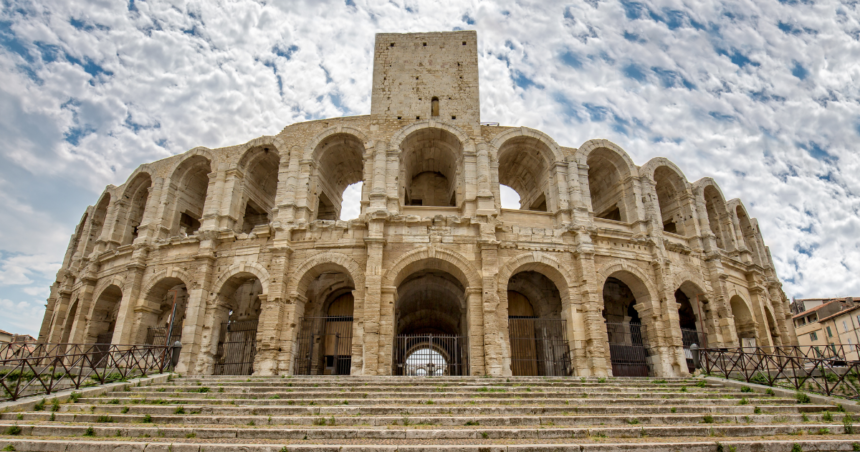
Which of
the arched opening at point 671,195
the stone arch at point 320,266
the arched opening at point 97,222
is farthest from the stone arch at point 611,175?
the arched opening at point 97,222

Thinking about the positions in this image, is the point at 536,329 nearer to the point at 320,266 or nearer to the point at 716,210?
the point at 320,266

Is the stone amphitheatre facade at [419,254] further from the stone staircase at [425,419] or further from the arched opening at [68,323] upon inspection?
the stone staircase at [425,419]

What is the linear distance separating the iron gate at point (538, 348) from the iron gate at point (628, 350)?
172 centimetres

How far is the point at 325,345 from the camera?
1700 centimetres

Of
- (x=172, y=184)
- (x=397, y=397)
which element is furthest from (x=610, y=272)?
(x=172, y=184)

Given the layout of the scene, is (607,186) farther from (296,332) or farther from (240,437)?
(240,437)

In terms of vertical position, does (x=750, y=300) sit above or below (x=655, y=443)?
above

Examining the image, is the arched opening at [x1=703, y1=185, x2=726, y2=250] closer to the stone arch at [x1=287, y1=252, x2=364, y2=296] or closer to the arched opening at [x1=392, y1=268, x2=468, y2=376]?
the arched opening at [x1=392, y1=268, x2=468, y2=376]

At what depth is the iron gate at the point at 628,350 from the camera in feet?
51.6

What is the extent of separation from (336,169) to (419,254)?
22.6ft

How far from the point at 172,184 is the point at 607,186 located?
60.1 ft

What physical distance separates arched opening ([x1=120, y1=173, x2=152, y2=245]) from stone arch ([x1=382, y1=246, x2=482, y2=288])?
12.7 metres

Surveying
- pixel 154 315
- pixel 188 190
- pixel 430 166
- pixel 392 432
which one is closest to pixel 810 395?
pixel 392 432

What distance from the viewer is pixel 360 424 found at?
7023mm
